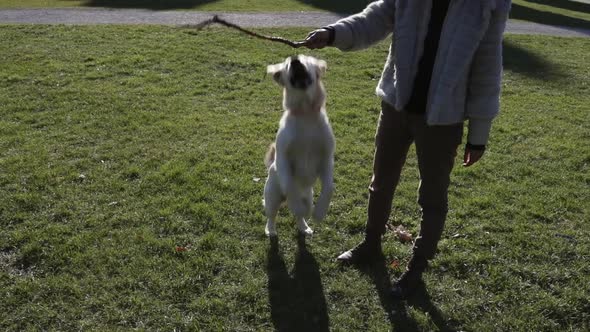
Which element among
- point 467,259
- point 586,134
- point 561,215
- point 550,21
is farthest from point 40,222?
point 550,21

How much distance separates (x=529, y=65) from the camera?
443 inches

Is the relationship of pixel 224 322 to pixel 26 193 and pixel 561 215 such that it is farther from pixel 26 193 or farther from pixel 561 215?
pixel 561 215

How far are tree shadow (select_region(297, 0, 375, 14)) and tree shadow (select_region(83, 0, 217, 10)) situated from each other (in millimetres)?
3883

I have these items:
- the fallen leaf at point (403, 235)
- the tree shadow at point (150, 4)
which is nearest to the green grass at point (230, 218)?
the fallen leaf at point (403, 235)

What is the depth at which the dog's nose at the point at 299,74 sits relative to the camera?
3896 mm

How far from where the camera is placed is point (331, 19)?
16.0 metres

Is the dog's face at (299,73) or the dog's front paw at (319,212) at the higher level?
the dog's face at (299,73)

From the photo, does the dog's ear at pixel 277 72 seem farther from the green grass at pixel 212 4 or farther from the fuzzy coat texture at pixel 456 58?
the green grass at pixel 212 4

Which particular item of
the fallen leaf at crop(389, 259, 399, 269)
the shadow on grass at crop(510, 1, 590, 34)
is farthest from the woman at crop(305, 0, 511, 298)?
the shadow on grass at crop(510, 1, 590, 34)

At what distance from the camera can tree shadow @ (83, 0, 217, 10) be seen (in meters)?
17.2

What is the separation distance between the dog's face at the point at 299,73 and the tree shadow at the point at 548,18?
15778mm

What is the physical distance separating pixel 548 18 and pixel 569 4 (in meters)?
5.56

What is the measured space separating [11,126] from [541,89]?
897 centimetres

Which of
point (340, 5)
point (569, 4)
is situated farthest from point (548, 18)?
point (340, 5)
